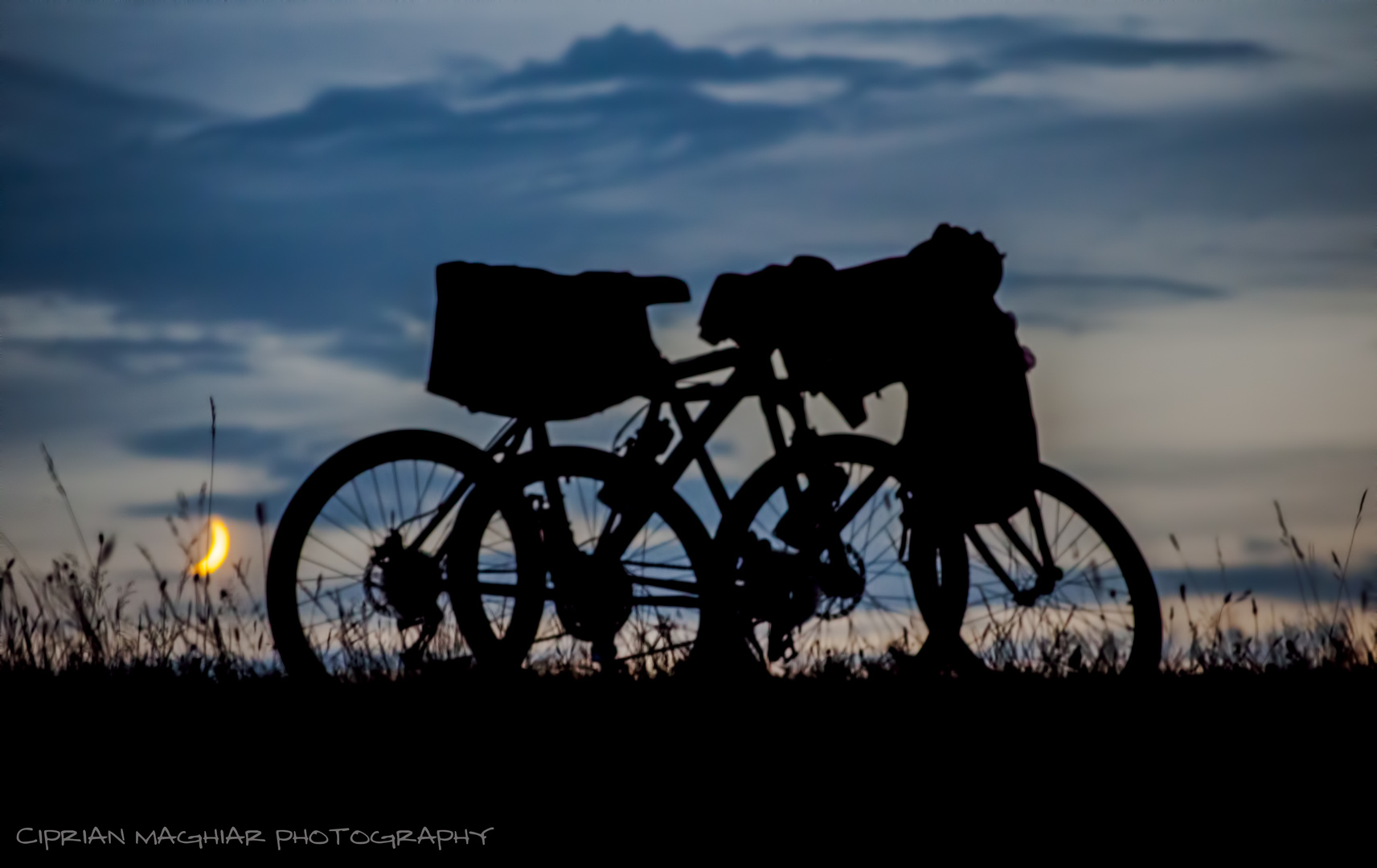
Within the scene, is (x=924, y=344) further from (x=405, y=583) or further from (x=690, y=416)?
(x=405, y=583)

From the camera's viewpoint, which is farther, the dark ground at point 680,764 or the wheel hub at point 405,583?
the wheel hub at point 405,583

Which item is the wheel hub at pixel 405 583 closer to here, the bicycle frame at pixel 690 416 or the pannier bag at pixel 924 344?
the bicycle frame at pixel 690 416

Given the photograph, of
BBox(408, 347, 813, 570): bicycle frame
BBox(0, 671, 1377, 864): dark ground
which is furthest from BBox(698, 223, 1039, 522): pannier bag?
BBox(0, 671, 1377, 864): dark ground

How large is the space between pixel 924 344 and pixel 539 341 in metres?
1.77

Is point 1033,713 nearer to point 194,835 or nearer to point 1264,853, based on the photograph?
point 1264,853

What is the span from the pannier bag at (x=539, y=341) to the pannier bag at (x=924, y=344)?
0.38 metres

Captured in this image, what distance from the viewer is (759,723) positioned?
16.4ft

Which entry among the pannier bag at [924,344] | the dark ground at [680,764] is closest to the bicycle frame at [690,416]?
the pannier bag at [924,344]

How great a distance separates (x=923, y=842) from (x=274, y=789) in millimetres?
2012

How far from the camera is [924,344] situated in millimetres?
6102

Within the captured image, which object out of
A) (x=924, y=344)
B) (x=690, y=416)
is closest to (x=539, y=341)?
(x=690, y=416)

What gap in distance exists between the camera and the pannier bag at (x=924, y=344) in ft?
19.6

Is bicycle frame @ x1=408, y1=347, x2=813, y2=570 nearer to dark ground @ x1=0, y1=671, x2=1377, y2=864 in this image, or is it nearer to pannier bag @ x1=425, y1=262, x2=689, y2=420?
pannier bag @ x1=425, y1=262, x2=689, y2=420

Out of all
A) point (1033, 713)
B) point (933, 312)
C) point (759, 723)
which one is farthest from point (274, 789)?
point (933, 312)
